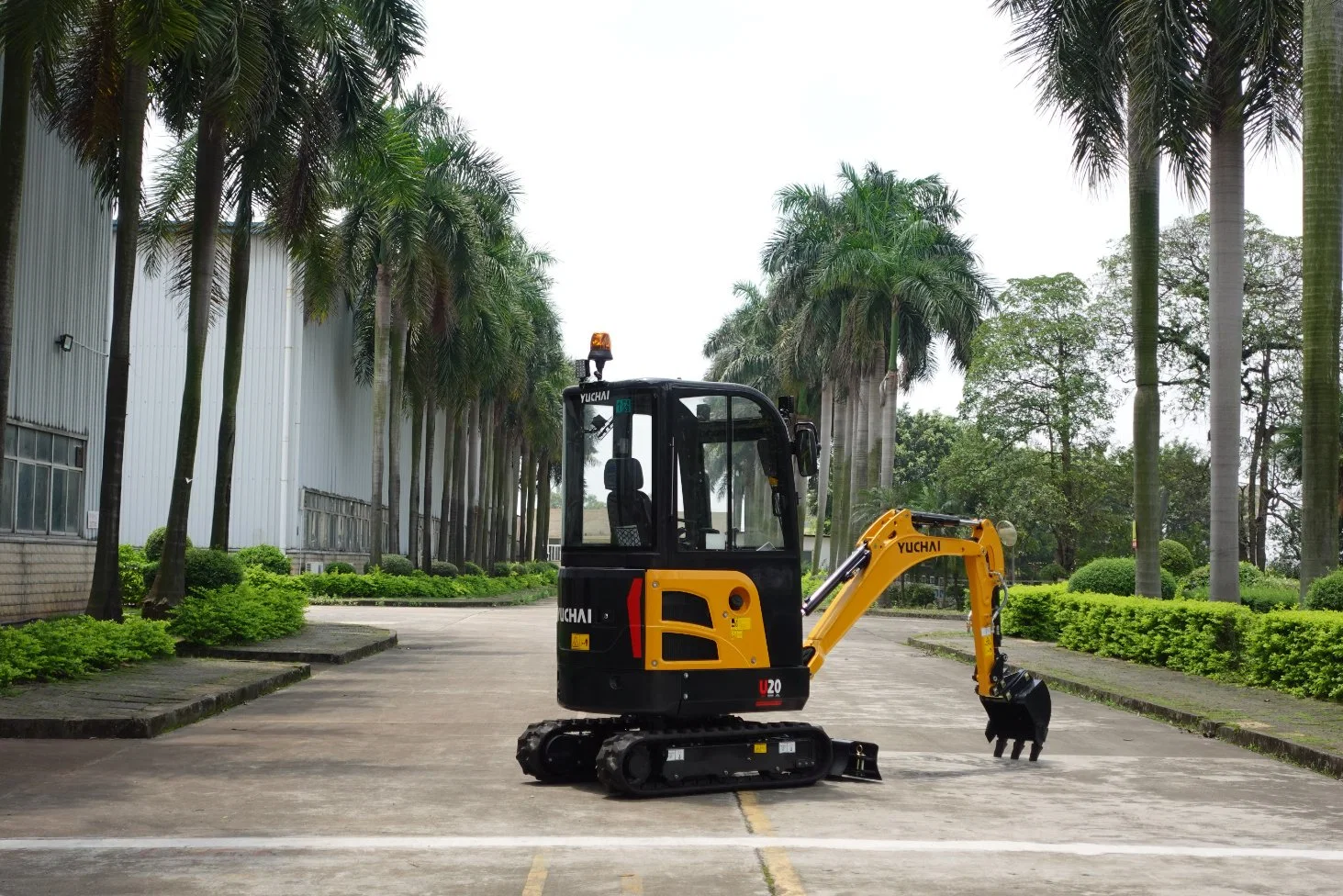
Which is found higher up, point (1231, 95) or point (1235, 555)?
point (1231, 95)

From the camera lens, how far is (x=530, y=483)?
93000mm

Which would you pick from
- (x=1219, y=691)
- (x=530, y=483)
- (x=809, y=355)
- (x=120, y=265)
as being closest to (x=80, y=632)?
(x=120, y=265)

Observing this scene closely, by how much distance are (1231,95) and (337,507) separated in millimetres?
43973

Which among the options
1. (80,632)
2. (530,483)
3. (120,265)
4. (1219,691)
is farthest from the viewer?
(530,483)

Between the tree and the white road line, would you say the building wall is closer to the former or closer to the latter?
the white road line

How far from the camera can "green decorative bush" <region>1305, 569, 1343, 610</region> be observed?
60.5 feet

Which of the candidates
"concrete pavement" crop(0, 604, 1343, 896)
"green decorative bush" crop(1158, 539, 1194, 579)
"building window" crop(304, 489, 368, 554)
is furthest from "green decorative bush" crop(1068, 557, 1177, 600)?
"building window" crop(304, 489, 368, 554)

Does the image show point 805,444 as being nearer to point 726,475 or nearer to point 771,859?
point 726,475

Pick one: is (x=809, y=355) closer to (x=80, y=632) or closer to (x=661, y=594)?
(x=80, y=632)

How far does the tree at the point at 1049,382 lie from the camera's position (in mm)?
55281

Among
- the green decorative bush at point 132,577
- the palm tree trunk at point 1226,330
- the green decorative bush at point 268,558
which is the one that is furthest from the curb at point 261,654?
the green decorative bush at point 268,558

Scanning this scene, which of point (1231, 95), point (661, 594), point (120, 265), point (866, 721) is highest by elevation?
point (1231, 95)

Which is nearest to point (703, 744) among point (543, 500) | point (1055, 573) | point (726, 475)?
point (726, 475)

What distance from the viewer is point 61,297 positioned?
1016 inches
